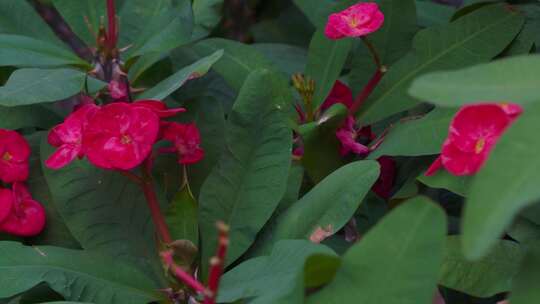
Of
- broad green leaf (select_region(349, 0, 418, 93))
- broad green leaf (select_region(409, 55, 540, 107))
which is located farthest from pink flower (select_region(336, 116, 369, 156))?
broad green leaf (select_region(409, 55, 540, 107))

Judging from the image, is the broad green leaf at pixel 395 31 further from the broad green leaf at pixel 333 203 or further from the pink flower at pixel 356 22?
the broad green leaf at pixel 333 203

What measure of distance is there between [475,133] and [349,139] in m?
0.41

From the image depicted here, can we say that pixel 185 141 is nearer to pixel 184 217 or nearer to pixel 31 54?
pixel 184 217

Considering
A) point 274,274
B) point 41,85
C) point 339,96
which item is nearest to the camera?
point 274,274

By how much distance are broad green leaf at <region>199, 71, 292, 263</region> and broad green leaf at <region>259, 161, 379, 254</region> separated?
0.06 metres

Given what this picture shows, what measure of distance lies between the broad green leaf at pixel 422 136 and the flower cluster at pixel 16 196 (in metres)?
0.47

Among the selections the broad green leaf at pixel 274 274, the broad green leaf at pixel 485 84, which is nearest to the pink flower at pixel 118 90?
the broad green leaf at pixel 274 274

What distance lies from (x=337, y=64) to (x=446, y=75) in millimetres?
660

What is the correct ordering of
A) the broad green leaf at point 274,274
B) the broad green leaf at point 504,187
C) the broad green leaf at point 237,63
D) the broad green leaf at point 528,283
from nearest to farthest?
the broad green leaf at point 504,187, the broad green leaf at point 528,283, the broad green leaf at point 274,274, the broad green leaf at point 237,63

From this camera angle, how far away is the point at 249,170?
3.55ft

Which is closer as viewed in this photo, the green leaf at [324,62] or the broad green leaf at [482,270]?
the broad green leaf at [482,270]

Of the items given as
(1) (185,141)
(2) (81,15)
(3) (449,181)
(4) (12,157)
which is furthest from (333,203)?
(2) (81,15)

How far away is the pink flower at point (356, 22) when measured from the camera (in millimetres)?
1143

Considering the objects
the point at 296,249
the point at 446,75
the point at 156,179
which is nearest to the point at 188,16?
the point at 156,179
